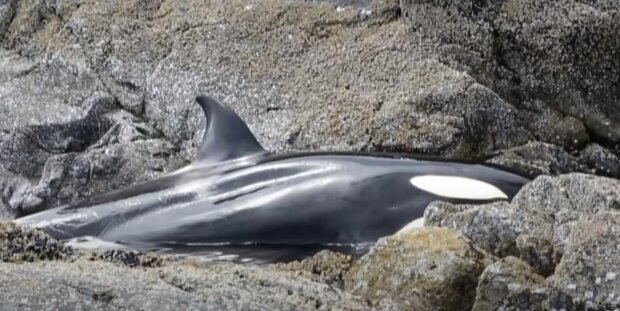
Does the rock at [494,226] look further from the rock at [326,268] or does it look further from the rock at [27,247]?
the rock at [27,247]

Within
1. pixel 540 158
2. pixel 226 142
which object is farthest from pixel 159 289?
pixel 540 158

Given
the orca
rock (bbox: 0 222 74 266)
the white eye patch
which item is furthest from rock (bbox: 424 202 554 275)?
the white eye patch

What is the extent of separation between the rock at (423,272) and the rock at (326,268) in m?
0.07

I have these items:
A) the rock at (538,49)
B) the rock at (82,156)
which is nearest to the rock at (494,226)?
the rock at (82,156)

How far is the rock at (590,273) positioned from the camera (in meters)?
3.81

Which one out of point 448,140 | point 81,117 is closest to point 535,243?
point 448,140

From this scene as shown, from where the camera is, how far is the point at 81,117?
8953 millimetres

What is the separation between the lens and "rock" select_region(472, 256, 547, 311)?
3.91 metres

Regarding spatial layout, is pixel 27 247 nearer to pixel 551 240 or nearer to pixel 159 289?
pixel 159 289

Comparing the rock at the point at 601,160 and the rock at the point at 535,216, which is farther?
the rock at the point at 601,160

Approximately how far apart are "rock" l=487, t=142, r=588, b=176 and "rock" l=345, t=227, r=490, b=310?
404 cm

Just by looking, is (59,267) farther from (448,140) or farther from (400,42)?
(400,42)

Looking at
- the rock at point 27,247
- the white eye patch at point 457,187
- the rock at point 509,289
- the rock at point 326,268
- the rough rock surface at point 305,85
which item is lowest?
the rock at point 509,289

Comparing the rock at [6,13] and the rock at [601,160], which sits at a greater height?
the rock at [6,13]
